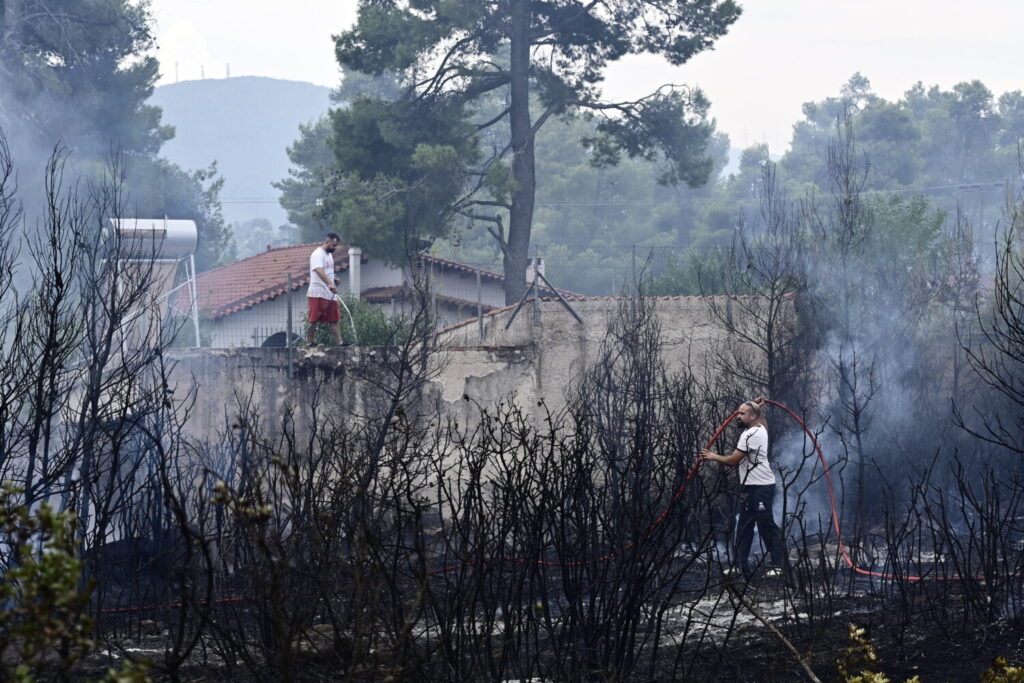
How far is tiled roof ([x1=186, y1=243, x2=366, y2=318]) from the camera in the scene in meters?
30.0

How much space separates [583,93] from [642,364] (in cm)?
1320

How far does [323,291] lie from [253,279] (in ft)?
61.1

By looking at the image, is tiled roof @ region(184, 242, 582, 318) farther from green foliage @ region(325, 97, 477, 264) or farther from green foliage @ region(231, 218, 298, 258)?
green foliage @ region(231, 218, 298, 258)

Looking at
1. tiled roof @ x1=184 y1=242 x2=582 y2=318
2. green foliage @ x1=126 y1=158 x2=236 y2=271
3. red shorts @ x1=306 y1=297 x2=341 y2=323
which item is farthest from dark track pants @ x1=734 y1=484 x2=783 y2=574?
green foliage @ x1=126 y1=158 x2=236 y2=271

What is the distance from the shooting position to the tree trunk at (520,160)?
84.1 feet

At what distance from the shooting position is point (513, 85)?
26.5m

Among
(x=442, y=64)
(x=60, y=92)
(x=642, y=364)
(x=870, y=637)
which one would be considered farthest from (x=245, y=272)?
(x=870, y=637)

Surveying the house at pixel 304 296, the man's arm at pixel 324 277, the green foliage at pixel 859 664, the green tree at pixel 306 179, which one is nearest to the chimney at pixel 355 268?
the house at pixel 304 296

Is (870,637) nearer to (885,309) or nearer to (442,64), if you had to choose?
(885,309)

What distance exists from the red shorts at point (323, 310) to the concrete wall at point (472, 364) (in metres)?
0.43

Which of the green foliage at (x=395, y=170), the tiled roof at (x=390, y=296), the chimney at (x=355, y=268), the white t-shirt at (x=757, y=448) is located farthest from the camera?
the tiled roof at (x=390, y=296)

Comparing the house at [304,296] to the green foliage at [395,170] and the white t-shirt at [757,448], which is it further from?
the white t-shirt at [757,448]

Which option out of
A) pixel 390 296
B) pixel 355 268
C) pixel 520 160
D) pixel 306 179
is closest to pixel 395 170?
pixel 520 160

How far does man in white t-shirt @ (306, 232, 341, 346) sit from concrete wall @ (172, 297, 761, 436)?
0.34 meters
